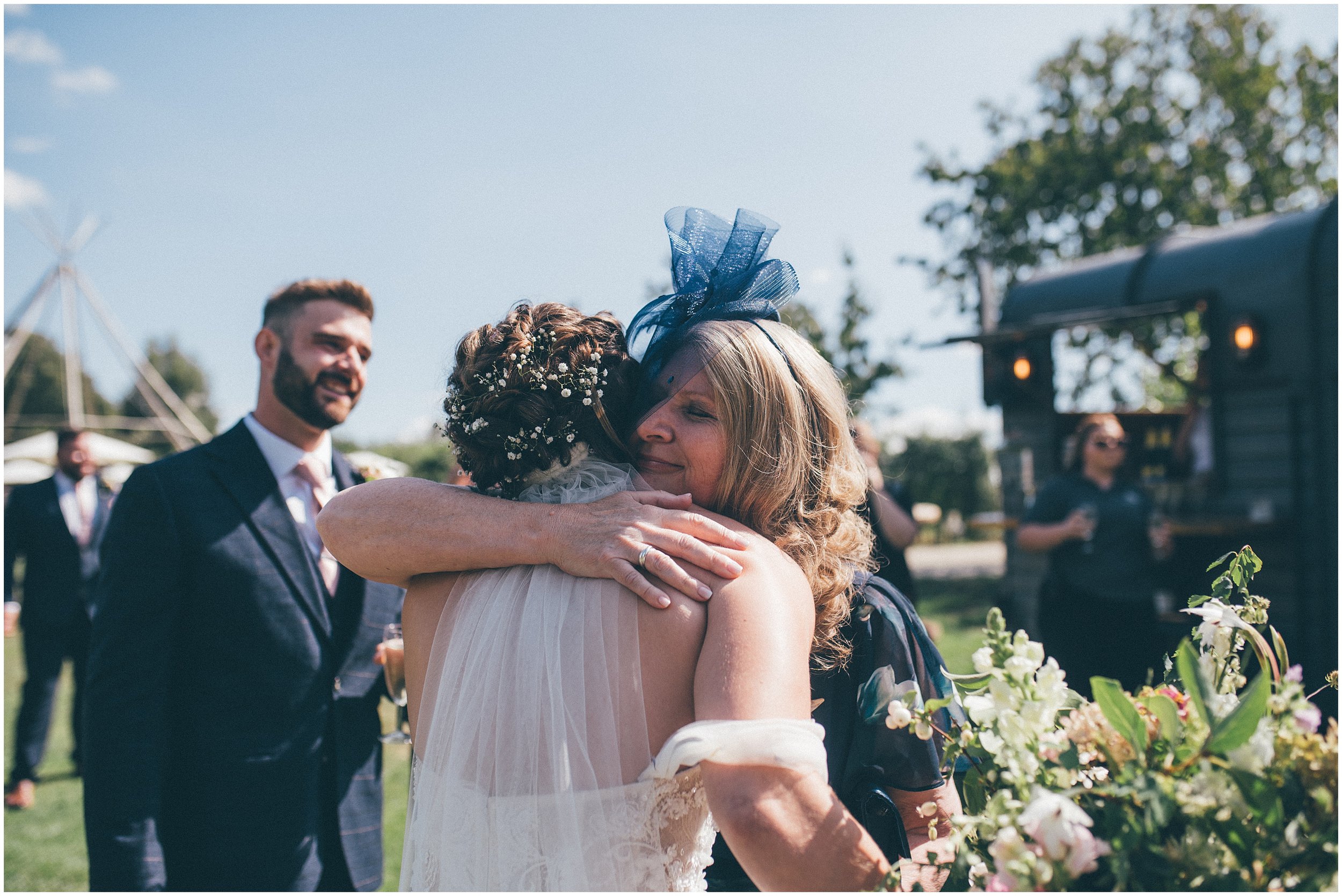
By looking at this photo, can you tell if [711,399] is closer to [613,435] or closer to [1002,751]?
[613,435]

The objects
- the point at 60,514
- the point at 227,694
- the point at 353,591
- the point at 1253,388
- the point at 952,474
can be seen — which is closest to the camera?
the point at 227,694

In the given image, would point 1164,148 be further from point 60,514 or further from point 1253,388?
point 60,514

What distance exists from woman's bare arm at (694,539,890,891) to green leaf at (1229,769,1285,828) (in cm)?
48

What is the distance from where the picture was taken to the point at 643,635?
4.63 feet

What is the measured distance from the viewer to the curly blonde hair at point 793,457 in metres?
1.62

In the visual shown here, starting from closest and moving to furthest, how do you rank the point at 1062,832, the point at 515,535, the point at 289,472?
the point at 1062,832 → the point at 515,535 → the point at 289,472

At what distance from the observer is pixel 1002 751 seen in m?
1.13

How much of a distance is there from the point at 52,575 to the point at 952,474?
1210 inches

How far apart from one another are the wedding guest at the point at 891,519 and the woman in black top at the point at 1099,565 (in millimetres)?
809

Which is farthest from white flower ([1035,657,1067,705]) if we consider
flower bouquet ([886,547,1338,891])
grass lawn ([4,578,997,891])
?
grass lawn ([4,578,997,891])

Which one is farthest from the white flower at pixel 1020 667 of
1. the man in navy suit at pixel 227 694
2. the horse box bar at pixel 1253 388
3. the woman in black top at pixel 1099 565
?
the horse box bar at pixel 1253 388

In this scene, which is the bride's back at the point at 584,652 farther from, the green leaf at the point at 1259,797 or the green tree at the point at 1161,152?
the green tree at the point at 1161,152

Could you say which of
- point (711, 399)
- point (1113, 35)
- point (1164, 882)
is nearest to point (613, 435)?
point (711, 399)

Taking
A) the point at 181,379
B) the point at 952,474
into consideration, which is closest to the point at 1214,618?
the point at 952,474
